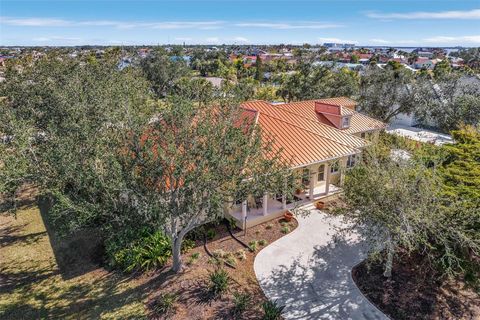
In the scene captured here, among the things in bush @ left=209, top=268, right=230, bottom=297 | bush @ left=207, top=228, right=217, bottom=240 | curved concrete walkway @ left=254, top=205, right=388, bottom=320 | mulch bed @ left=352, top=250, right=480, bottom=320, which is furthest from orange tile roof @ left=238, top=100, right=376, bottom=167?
bush @ left=209, top=268, right=230, bottom=297

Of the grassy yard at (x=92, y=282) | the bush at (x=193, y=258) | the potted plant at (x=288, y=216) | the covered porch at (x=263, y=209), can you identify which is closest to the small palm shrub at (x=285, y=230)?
the grassy yard at (x=92, y=282)

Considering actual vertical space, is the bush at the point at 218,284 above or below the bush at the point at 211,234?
above

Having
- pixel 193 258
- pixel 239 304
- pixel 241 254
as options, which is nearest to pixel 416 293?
pixel 239 304

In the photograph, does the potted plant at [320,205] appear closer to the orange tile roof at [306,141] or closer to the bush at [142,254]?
the orange tile roof at [306,141]

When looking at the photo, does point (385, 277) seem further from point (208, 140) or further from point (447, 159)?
point (208, 140)

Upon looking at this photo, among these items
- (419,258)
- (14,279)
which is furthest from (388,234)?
(14,279)

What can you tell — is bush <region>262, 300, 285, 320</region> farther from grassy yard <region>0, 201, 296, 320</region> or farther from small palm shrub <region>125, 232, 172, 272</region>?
small palm shrub <region>125, 232, 172, 272</region>
